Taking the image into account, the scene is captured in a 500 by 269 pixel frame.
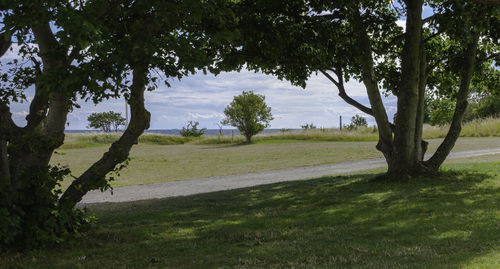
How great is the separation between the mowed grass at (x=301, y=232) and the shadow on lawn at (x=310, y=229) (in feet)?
0.05

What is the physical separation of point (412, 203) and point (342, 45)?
5.55 meters

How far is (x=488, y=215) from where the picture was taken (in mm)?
7867

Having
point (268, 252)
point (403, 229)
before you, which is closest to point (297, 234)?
point (268, 252)

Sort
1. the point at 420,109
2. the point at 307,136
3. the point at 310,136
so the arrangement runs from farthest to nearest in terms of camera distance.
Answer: the point at 307,136
the point at 310,136
the point at 420,109

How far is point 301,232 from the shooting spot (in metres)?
7.22

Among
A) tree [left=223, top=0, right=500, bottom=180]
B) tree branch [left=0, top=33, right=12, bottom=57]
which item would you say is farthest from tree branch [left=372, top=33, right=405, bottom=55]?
tree branch [left=0, top=33, right=12, bottom=57]

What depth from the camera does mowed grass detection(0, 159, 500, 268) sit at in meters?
5.59

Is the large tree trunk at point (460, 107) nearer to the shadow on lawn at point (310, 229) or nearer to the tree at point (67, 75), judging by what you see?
the shadow on lawn at point (310, 229)

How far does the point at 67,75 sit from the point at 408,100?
10.1 m

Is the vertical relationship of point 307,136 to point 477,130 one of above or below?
below

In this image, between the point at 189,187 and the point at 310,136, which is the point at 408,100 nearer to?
the point at 189,187

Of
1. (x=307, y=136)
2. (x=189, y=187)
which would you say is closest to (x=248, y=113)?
(x=307, y=136)

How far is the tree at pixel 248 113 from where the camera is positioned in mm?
48531

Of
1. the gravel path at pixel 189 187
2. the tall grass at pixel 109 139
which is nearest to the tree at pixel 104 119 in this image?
the tall grass at pixel 109 139
